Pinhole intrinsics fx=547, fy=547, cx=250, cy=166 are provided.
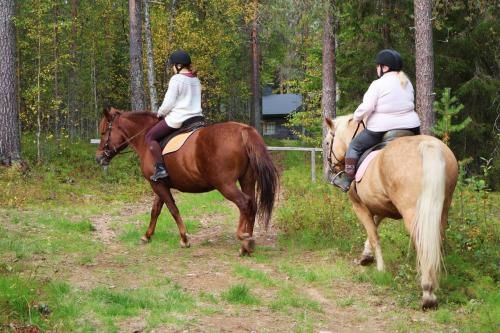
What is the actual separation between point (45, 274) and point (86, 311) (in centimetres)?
156

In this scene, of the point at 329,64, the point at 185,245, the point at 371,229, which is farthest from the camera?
the point at 329,64

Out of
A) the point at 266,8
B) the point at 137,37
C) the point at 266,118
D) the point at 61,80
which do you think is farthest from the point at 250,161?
the point at 266,118

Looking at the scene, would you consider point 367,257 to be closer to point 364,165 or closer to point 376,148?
A: point 364,165

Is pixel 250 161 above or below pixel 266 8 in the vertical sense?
below

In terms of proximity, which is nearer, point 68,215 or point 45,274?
point 45,274

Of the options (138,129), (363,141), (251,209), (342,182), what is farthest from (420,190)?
(138,129)

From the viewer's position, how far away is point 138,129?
32.3 ft

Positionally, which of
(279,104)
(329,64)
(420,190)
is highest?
(329,64)

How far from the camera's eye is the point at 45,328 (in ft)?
16.2

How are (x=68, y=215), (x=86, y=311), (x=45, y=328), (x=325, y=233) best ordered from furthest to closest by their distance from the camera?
(x=68, y=215)
(x=325, y=233)
(x=86, y=311)
(x=45, y=328)

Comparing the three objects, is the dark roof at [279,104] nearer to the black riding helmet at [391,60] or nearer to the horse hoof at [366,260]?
the horse hoof at [366,260]

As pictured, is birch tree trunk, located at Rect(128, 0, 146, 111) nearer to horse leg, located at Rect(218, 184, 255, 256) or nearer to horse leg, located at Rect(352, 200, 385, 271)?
horse leg, located at Rect(218, 184, 255, 256)

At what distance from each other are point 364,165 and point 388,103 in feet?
2.73

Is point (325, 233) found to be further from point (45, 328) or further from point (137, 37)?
point (137, 37)
